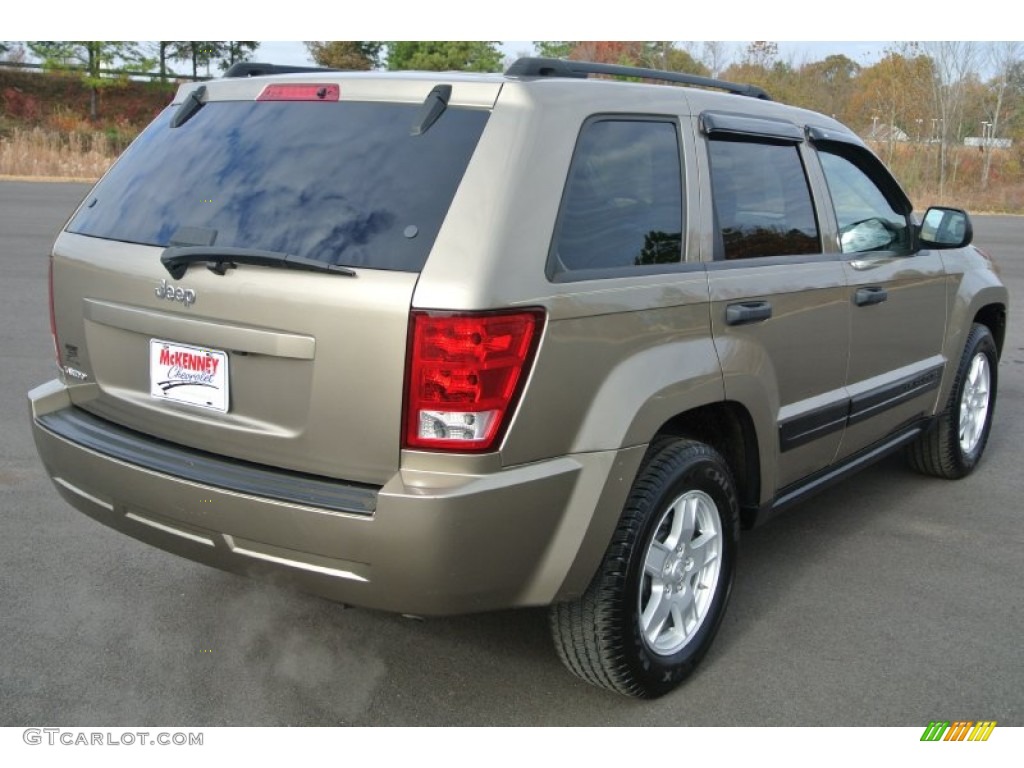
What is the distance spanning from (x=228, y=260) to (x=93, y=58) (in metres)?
49.4

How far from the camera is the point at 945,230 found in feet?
15.6

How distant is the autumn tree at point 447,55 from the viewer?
41.4 meters

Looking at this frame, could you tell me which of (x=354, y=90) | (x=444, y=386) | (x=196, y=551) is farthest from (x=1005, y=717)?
(x=354, y=90)

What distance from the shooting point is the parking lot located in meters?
3.13

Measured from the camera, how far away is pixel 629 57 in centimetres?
4362

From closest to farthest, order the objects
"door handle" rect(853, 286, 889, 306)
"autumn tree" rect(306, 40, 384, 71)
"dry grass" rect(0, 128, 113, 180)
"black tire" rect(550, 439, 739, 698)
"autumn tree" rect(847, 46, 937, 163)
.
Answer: "black tire" rect(550, 439, 739, 698) < "door handle" rect(853, 286, 889, 306) < "dry grass" rect(0, 128, 113, 180) < "autumn tree" rect(847, 46, 937, 163) < "autumn tree" rect(306, 40, 384, 71)

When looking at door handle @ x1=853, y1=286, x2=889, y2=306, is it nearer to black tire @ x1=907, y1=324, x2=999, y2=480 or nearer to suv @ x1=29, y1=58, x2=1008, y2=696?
suv @ x1=29, y1=58, x2=1008, y2=696

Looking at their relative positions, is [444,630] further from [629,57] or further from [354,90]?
[629,57]

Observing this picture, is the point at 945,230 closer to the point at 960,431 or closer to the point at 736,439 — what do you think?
the point at 960,431

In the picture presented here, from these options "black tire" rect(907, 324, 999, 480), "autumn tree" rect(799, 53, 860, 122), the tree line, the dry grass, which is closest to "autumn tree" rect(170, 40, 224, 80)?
the tree line

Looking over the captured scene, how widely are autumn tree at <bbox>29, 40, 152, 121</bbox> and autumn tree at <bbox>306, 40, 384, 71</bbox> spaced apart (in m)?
8.12

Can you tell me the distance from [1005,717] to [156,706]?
2.58 meters

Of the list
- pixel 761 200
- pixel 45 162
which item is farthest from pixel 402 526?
pixel 45 162

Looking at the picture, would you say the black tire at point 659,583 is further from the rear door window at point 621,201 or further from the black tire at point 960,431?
the black tire at point 960,431
